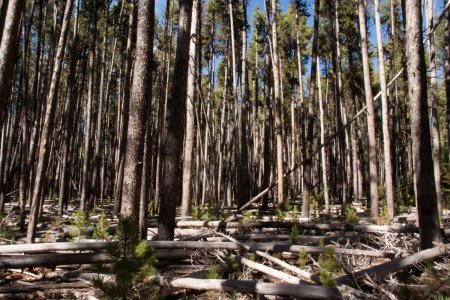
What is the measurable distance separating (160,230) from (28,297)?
2285 millimetres

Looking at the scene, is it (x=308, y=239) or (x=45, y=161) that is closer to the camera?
(x=308, y=239)

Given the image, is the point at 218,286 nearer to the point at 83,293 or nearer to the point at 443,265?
the point at 83,293

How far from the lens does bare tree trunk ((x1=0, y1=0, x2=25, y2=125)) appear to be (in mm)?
4570

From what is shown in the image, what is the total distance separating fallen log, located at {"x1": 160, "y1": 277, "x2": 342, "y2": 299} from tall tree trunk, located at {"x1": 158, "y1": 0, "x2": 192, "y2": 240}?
85.0 inches

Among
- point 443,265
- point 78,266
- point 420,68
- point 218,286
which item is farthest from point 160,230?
point 420,68

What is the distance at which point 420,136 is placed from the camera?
571cm

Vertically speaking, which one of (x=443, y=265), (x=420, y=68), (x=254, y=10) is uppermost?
Result: (x=254, y=10)

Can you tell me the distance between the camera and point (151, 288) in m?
3.29

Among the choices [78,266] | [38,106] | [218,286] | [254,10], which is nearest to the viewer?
[218,286]

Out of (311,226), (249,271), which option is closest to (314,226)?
(311,226)

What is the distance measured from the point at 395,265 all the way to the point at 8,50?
5.31 meters

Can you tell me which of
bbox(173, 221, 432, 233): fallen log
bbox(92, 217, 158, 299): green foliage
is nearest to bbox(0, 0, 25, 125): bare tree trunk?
bbox(92, 217, 158, 299): green foliage

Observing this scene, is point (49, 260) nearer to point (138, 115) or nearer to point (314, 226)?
point (138, 115)

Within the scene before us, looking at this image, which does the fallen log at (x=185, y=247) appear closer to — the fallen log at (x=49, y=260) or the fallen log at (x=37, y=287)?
the fallen log at (x=49, y=260)
